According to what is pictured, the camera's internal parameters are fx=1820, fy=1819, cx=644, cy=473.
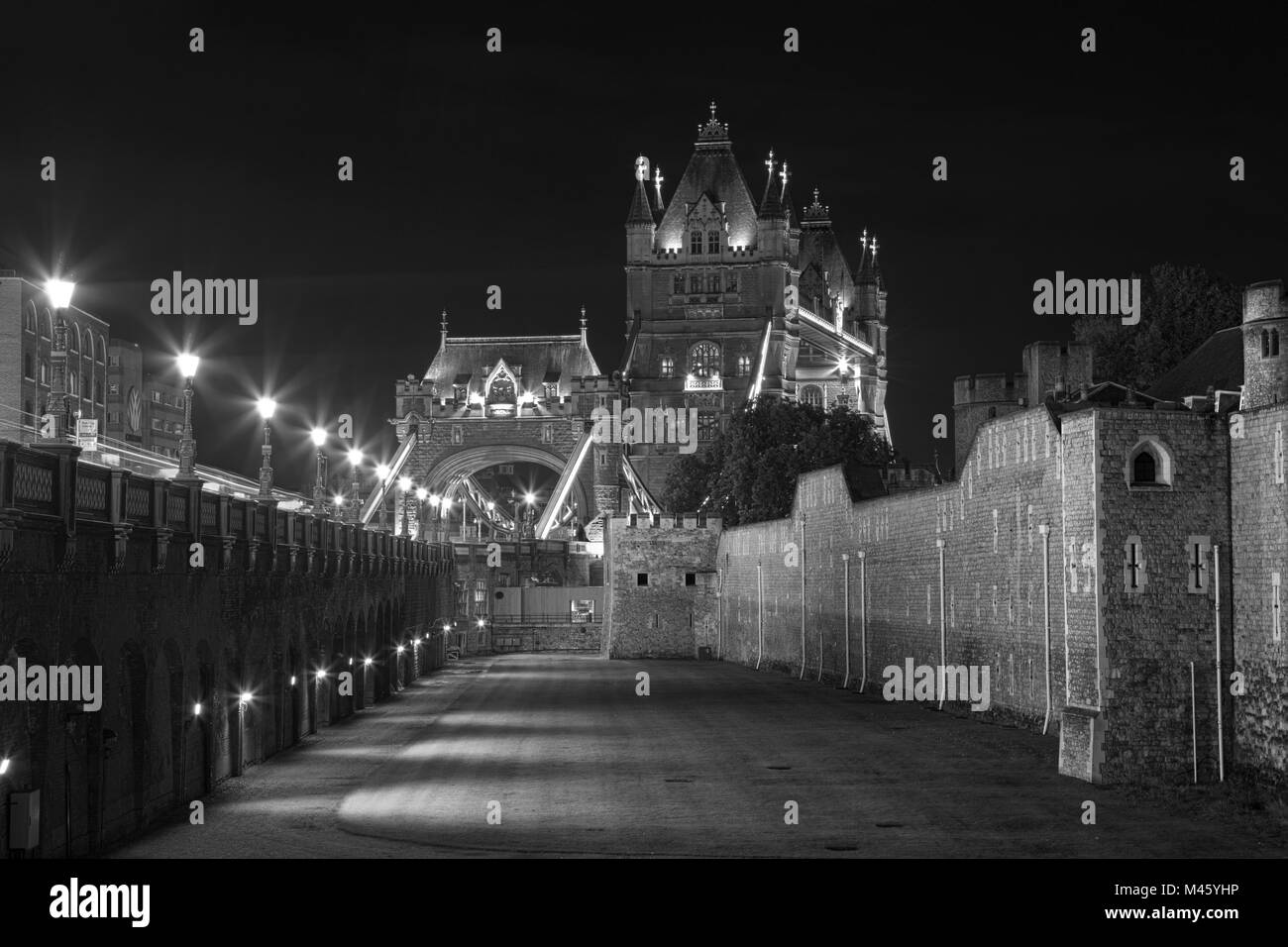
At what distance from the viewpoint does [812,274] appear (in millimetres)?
161750

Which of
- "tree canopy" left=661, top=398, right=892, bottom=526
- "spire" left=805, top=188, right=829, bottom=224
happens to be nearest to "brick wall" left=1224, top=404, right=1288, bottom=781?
"tree canopy" left=661, top=398, right=892, bottom=526

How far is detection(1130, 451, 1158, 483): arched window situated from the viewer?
96.4 ft

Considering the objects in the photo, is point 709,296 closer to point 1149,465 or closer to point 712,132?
point 712,132

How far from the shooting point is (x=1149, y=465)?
2944 centimetres

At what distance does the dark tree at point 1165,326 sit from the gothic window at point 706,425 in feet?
196

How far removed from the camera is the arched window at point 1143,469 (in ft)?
96.4

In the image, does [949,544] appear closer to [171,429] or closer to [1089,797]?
[1089,797]

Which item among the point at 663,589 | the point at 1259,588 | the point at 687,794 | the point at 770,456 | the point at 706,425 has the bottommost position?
the point at 687,794

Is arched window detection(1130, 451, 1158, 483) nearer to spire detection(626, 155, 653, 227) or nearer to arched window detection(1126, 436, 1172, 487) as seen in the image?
arched window detection(1126, 436, 1172, 487)

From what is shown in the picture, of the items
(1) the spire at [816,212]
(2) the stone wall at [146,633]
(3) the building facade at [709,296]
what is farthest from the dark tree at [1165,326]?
(1) the spire at [816,212]

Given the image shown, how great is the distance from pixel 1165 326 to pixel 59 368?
56.4m

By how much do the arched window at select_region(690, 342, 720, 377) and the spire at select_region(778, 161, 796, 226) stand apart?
11647 millimetres

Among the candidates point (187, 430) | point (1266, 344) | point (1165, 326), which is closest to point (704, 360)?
point (1165, 326)
